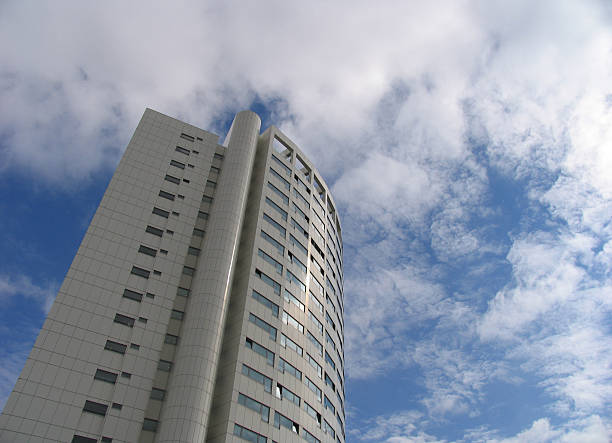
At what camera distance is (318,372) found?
54406 mm

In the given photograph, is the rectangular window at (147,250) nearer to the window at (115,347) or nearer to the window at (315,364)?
the window at (115,347)

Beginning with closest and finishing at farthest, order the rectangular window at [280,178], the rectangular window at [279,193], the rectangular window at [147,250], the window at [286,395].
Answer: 1. the window at [286,395]
2. the rectangular window at [147,250]
3. the rectangular window at [279,193]
4. the rectangular window at [280,178]

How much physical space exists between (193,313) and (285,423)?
14.6m

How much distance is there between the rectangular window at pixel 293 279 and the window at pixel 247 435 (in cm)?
1944

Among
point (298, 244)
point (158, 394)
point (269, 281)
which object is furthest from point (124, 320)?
point (298, 244)

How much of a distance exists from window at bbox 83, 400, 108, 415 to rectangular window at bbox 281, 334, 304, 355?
18.9 metres

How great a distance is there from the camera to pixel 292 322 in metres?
53.1

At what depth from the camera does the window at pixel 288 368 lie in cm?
4812

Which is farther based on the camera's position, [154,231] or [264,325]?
[154,231]

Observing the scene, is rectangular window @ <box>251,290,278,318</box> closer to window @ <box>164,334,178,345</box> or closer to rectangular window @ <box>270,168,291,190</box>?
window @ <box>164,334,178,345</box>

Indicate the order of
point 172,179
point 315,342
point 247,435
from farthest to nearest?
point 172,179 → point 315,342 → point 247,435

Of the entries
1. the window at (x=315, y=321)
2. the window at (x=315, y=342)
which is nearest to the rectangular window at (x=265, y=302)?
the window at (x=315, y=342)

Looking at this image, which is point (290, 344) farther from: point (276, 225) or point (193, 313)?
point (276, 225)

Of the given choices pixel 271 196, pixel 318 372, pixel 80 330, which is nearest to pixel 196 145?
pixel 271 196
